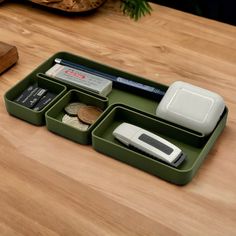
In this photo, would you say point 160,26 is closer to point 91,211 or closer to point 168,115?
point 168,115

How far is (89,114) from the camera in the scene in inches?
32.6

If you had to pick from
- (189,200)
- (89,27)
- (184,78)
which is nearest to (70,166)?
(189,200)

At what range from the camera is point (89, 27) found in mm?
1103

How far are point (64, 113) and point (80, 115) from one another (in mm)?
37

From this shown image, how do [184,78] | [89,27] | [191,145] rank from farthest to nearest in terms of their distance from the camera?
[89,27]
[184,78]
[191,145]

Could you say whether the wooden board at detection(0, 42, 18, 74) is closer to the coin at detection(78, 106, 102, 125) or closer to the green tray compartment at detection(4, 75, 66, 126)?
the green tray compartment at detection(4, 75, 66, 126)

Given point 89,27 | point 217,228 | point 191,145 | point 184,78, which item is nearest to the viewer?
point 217,228

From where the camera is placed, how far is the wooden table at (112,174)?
26.7 inches

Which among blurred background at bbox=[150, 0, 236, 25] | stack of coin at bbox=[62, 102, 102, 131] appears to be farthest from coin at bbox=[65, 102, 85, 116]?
blurred background at bbox=[150, 0, 236, 25]

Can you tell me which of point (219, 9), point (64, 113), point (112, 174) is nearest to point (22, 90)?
point (64, 113)

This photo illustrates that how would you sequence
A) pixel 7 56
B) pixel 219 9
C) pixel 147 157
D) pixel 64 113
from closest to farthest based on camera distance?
pixel 147 157, pixel 64 113, pixel 7 56, pixel 219 9

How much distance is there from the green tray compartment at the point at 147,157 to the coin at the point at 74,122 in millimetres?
35

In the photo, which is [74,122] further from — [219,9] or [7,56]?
[219,9]

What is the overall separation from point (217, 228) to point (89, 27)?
61 centimetres
